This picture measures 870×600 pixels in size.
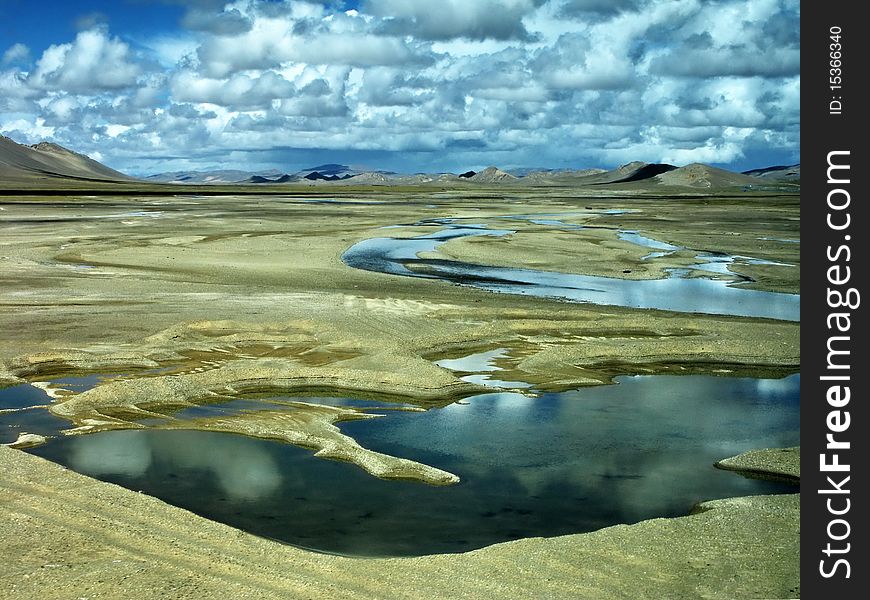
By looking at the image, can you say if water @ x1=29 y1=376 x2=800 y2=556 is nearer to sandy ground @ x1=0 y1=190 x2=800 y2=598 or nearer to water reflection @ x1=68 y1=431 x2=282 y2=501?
water reflection @ x1=68 y1=431 x2=282 y2=501

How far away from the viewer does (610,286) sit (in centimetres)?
2950

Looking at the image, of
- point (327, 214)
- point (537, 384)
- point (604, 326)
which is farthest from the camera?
point (327, 214)

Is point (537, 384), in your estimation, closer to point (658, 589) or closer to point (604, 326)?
point (604, 326)

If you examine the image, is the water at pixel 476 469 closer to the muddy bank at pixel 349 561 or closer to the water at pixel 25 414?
the muddy bank at pixel 349 561

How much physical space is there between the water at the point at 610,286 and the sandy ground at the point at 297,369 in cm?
141

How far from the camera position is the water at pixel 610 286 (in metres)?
25.4

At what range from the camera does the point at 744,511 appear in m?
10.5

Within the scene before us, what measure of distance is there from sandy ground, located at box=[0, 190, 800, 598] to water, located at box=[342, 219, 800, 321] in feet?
4.63

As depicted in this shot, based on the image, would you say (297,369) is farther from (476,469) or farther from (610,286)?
(610,286)

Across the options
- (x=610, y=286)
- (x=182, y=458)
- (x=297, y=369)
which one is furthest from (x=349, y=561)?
(x=610, y=286)

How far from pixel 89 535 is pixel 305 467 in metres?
3.39

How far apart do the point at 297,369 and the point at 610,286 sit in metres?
15.5
